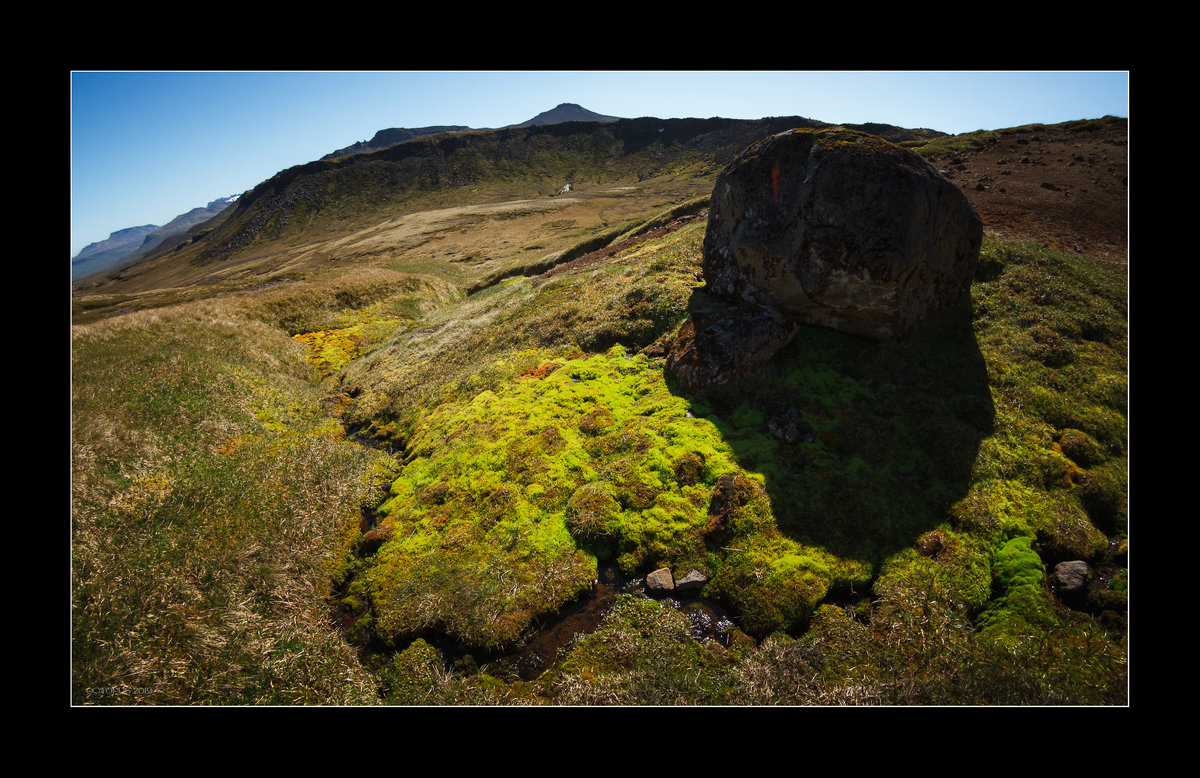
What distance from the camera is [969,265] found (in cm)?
1636

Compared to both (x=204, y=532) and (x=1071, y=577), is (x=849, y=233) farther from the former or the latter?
→ (x=204, y=532)

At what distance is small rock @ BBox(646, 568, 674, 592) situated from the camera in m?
10.3

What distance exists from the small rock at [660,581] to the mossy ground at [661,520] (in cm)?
37

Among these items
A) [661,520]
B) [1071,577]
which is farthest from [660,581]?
[1071,577]

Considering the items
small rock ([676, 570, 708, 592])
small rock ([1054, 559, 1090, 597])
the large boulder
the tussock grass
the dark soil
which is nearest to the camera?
small rock ([1054, 559, 1090, 597])

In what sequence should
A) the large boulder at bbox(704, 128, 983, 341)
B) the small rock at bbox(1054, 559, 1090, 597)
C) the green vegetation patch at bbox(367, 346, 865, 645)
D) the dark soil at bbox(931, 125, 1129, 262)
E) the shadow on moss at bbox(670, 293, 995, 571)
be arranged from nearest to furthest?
the small rock at bbox(1054, 559, 1090, 597), the green vegetation patch at bbox(367, 346, 865, 645), the shadow on moss at bbox(670, 293, 995, 571), the large boulder at bbox(704, 128, 983, 341), the dark soil at bbox(931, 125, 1129, 262)

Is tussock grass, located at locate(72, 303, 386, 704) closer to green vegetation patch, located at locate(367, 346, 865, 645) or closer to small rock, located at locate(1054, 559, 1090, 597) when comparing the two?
green vegetation patch, located at locate(367, 346, 865, 645)

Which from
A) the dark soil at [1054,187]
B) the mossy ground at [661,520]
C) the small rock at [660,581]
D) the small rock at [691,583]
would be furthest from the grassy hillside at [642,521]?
the dark soil at [1054,187]

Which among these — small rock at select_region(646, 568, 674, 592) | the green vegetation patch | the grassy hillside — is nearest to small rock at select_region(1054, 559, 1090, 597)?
the grassy hillside

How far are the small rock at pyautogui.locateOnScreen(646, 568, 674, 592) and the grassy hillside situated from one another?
34 cm

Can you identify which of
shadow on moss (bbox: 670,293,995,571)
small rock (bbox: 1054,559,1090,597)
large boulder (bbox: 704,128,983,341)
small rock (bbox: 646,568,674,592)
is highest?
large boulder (bbox: 704,128,983,341)

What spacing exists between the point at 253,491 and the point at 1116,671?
21043 millimetres

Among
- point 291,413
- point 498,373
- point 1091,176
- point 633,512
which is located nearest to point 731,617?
point 633,512

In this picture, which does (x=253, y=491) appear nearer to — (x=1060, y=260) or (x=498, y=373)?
(x=498, y=373)
